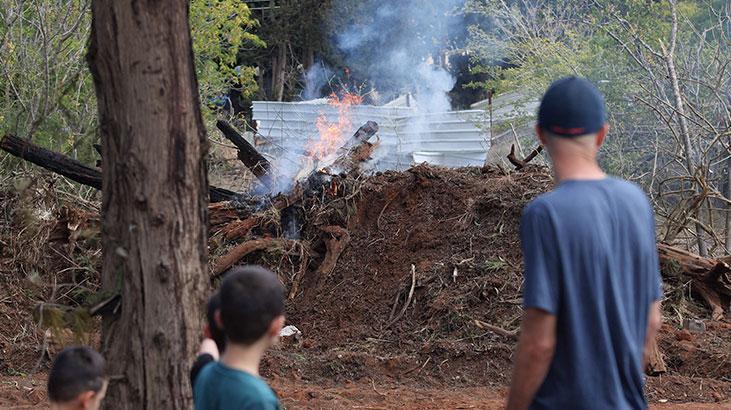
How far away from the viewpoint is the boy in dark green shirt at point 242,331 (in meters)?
2.88

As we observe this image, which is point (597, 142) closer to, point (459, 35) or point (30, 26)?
point (30, 26)

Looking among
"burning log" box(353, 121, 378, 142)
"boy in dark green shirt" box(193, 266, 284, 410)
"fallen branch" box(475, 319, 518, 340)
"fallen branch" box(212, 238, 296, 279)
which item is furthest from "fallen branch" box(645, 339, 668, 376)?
"boy in dark green shirt" box(193, 266, 284, 410)

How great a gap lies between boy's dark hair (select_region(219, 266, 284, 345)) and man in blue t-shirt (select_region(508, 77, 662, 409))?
842mm

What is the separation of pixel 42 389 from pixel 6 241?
3.20 meters

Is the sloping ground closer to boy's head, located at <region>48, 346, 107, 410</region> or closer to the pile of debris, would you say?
the pile of debris

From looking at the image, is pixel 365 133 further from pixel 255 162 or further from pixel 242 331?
pixel 242 331

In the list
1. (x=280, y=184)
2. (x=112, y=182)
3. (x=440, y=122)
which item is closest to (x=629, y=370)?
(x=112, y=182)

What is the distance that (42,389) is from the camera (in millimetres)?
8211

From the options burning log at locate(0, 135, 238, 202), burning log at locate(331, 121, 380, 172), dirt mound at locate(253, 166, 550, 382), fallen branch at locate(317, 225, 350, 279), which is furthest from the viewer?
burning log at locate(331, 121, 380, 172)

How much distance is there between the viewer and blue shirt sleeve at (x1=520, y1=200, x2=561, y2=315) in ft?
9.33

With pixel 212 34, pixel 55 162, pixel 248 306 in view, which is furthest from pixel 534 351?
pixel 212 34

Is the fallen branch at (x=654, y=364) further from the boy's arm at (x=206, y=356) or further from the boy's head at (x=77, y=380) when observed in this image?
the boy's head at (x=77, y=380)

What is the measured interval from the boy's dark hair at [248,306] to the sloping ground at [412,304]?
474cm

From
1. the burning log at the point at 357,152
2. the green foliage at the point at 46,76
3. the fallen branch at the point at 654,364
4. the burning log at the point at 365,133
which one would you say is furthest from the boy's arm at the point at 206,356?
the green foliage at the point at 46,76
